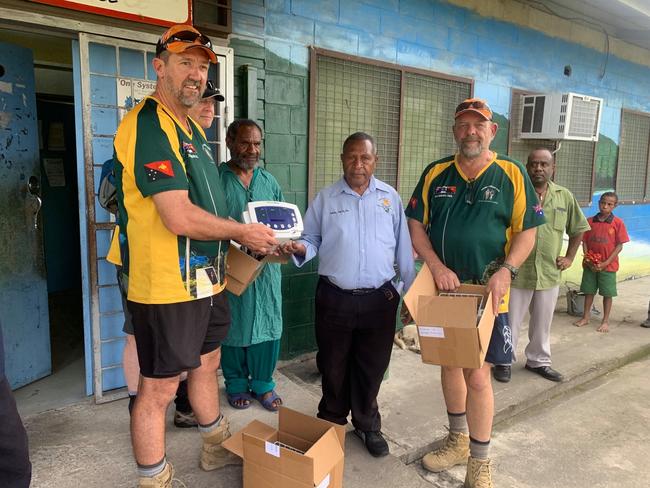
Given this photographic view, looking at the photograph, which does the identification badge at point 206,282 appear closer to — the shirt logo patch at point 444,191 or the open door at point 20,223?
the shirt logo patch at point 444,191

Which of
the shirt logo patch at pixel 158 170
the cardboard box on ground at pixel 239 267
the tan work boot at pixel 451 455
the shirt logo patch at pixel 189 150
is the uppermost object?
the shirt logo patch at pixel 189 150

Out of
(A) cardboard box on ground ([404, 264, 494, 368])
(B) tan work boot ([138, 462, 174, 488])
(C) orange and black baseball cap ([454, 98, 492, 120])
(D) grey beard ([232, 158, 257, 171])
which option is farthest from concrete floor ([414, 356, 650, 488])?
(D) grey beard ([232, 158, 257, 171])

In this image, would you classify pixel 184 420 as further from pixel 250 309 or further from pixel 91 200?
pixel 91 200

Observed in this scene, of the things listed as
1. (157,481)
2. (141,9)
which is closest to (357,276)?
(157,481)

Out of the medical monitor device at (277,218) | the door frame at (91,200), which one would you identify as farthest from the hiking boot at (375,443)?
the door frame at (91,200)

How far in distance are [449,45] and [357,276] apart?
10.5 feet

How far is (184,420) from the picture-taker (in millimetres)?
2842

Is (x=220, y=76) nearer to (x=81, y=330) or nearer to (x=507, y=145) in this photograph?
(x=81, y=330)

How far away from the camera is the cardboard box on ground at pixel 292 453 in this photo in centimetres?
198

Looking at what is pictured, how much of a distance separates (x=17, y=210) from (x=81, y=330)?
1.79m

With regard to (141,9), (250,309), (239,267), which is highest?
(141,9)

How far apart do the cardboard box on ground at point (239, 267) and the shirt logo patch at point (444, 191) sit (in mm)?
862

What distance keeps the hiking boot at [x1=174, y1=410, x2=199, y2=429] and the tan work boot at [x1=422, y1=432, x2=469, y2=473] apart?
1314mm

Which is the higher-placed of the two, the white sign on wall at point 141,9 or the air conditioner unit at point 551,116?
the white sign on wall at point 141,9
